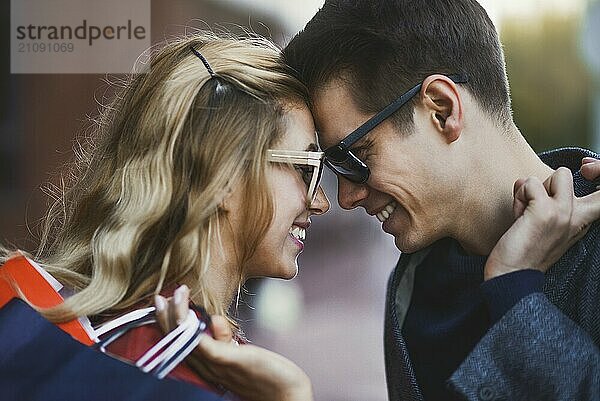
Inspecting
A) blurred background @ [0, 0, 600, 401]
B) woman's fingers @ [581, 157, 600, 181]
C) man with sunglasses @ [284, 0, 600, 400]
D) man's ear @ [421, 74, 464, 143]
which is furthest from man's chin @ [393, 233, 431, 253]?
blurred background @ [0, 0, 600, 401]

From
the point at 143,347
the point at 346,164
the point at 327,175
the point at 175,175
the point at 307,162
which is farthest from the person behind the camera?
the point at 327,175

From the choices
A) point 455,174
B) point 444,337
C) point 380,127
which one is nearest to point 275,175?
point 380,127

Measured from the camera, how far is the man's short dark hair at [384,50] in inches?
75.1

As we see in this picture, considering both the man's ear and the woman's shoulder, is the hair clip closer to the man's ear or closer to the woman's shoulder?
the man's ear

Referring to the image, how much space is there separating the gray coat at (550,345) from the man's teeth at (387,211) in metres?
0.35

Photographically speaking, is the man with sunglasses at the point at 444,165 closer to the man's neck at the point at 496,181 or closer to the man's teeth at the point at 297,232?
the man's neck at the point at 496,181

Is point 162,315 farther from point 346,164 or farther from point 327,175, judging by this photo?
point 327,175

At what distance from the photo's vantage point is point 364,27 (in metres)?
1.90

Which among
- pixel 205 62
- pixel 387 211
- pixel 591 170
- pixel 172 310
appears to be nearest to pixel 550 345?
pixel 591 170

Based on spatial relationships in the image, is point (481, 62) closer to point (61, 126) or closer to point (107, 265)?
point (107, 265)

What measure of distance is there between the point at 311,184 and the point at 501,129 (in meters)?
0.41

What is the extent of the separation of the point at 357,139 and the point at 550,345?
1.77 ft

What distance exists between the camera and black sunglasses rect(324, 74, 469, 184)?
1896mm

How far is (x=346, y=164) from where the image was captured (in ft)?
6.30
